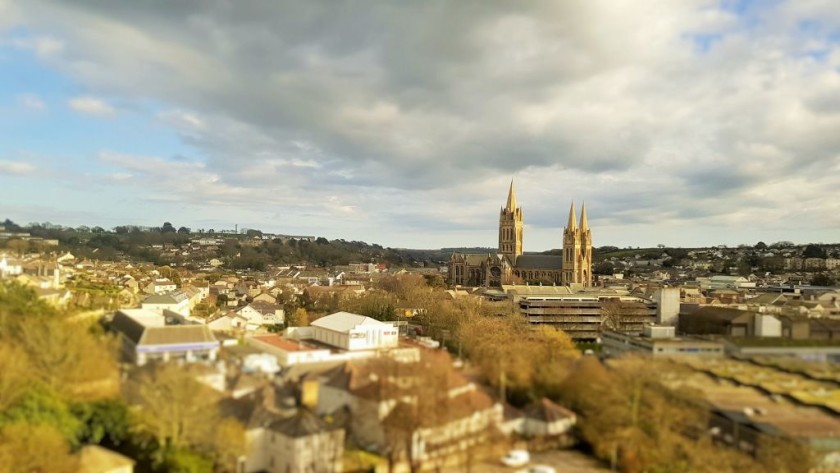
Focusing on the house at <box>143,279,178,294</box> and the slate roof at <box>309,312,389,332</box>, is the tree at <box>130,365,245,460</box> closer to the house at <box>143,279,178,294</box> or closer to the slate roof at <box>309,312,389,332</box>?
the slate roof at <box>309,312,389,332</box>

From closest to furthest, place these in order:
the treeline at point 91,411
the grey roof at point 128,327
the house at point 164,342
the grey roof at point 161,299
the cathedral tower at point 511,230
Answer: the treeline at point 91,411
the house at point 164,342
the grey roof at point 128,327
the grey roof at point 161,299
the cathedral tower at point 511,230

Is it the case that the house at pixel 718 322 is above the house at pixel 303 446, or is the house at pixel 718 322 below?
above

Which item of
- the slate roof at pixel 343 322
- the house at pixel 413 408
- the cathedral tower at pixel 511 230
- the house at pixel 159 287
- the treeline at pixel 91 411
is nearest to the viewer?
the treeline at pixel 91 411

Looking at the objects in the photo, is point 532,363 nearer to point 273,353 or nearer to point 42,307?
point 273,353

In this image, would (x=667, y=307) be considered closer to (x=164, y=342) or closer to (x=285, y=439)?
(x=285, y=439)

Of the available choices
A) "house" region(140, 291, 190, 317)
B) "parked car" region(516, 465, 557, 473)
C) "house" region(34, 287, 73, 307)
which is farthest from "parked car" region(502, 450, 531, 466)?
"house" region(140, 291, 190, 317)

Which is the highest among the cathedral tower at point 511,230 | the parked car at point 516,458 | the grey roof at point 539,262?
the cathedral tower at point 511,230

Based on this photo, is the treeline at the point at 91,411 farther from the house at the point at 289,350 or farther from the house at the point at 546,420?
the house at the point at 546,420

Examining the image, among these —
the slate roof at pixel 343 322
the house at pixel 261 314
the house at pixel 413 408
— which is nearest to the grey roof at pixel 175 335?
the house at pixel 413 408
